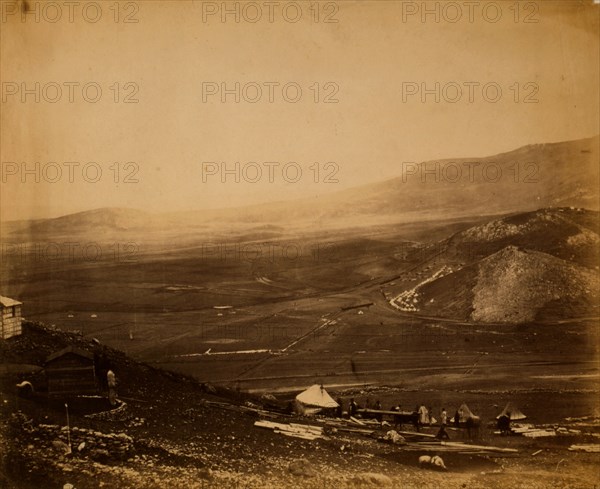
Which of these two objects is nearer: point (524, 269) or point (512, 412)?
point (512, 412)

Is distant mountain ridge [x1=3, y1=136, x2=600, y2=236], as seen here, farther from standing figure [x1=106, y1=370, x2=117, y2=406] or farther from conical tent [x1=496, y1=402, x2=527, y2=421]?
conical tent [x1=496, y1=402, x2=527, y2=421]

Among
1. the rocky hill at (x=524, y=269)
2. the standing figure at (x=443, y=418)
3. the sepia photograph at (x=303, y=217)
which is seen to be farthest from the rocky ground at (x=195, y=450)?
the rocky hill at (x=524, y=269)

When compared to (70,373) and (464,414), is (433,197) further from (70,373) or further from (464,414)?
(70,373)

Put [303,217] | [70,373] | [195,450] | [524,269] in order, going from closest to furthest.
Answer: [195,450], [70,373], [303,217], [524,269]

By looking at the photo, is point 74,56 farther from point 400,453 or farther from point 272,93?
point 400,453

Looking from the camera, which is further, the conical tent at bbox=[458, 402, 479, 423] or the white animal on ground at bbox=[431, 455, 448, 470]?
the conical tent at bbox=[458, 402, 479, 423]

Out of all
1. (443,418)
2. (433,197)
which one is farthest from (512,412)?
(433,197)

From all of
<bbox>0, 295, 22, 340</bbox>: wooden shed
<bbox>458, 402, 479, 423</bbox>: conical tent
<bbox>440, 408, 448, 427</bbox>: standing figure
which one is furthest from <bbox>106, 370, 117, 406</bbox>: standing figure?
<bbox>458, 402, 479, 423</bbox>: conical tent
